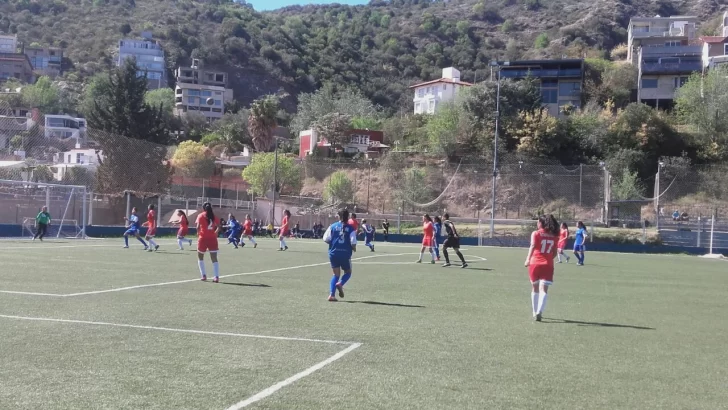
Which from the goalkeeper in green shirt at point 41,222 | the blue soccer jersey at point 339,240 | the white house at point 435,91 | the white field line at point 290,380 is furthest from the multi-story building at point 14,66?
the white field line at point 290,380

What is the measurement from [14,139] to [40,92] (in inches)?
3467

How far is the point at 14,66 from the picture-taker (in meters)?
148

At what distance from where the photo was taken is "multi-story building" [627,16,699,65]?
10561cm

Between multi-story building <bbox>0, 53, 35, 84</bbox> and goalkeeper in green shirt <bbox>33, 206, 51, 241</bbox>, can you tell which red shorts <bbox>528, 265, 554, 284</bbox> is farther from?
multi-story building <bbox>0, 53, 35, 84</bbox>

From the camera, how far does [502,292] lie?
53.4 feet

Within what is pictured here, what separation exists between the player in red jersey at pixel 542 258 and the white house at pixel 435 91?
98130 mm

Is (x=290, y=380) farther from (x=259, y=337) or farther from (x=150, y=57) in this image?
(x=150, y=57)

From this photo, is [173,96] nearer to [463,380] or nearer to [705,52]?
[705,52]

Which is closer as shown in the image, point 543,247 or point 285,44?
point 543,247

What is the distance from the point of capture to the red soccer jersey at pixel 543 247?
11844 mm

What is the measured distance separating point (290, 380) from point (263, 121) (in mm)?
85199

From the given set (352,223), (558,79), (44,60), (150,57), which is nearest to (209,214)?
(352,223)

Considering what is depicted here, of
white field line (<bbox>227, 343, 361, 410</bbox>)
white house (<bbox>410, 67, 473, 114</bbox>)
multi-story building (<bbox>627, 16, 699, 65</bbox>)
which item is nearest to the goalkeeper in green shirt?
white field line (<bbox>227, 343, 361, 410</bbox>)

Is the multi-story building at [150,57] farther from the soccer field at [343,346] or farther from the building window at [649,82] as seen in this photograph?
the soccer field at [343,346]
